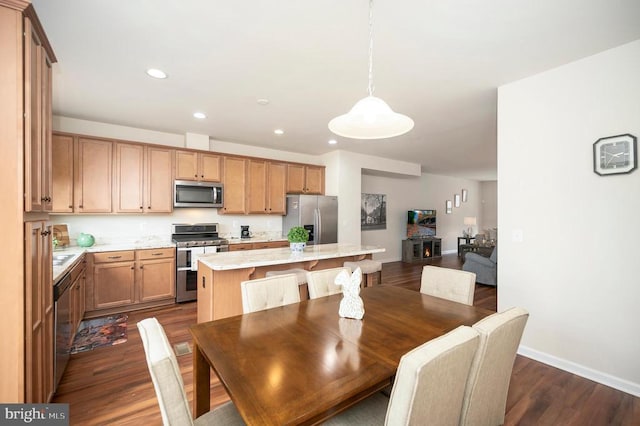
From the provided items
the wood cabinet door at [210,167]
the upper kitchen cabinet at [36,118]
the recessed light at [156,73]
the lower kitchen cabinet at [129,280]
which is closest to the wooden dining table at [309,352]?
the upper kitchen cabinet at [36,118]

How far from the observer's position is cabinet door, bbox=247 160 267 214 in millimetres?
4846

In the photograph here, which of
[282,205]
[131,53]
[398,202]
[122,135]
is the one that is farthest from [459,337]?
[398,202]

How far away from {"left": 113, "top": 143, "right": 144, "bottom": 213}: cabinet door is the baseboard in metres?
4.97

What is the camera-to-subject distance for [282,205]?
17.0ft

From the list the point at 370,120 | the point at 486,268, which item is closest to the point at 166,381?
the point at 370,120

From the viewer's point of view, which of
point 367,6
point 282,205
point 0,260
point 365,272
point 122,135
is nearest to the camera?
point 0,260

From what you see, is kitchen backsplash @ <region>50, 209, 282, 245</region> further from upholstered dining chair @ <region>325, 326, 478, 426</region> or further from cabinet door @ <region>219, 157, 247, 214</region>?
upholstered dining chair @ <region>325, 326, 478, 426</region>

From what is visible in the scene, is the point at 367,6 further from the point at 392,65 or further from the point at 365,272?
the point at 365,272

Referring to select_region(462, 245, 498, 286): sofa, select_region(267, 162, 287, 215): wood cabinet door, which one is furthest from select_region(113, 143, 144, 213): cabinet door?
select_region(462, 245, 498, 286): sofa

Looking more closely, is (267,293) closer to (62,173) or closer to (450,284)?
(450,284)

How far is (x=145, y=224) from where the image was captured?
427cm

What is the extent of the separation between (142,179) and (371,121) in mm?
3662

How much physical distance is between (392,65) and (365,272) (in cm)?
218

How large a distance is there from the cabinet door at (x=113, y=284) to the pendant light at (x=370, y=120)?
3465 mm
